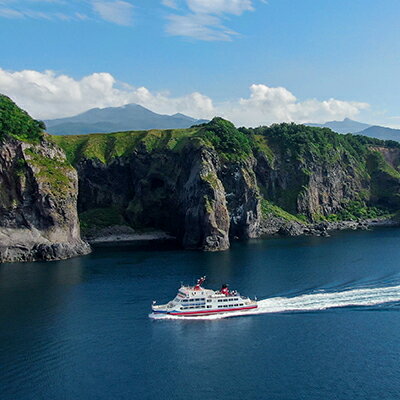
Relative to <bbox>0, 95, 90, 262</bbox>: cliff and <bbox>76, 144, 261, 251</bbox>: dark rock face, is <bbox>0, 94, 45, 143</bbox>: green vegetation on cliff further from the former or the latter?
<bbox>76, 144, 261, 251</bbox>: dark rock face

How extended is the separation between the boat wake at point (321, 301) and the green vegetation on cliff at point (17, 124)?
92717mm

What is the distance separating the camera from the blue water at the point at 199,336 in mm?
61438

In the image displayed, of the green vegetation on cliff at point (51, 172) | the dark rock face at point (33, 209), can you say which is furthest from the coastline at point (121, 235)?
the green vegetation on cliff at point (51, 172)

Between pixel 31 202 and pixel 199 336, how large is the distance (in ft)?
286

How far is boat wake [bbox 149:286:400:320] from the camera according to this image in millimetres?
89562

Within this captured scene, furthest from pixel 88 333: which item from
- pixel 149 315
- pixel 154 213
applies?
pixel 154 213

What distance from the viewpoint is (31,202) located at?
148 meters

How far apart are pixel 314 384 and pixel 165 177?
142002mm

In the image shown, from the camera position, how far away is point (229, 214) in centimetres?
18500

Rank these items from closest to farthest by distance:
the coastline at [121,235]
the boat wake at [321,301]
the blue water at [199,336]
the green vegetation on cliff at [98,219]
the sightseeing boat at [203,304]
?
the blue water at [199,336], the sightseeing boat at [203,304], the boat wake at [321,301], the coastline at [121,235], the green vegetation on cliff at [98,219]

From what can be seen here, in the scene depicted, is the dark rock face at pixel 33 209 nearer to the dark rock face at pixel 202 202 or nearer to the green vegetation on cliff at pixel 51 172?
the green vegetation on cliff at pixel 51 172

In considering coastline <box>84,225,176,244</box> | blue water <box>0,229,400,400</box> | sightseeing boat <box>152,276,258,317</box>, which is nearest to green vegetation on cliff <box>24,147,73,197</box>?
blue water <box>0,229,400,400</box>

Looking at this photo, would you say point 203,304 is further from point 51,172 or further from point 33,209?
point 51,172

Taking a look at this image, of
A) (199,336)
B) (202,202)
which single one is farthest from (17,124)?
(199,336)
